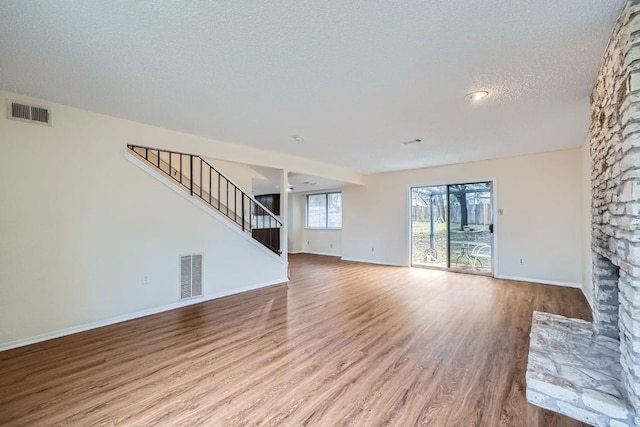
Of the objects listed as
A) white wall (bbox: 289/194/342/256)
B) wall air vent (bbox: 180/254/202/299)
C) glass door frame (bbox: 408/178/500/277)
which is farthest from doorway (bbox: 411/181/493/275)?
wall air vent (bbox: 180/254/202/299)

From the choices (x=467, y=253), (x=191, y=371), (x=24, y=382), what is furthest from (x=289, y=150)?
(x=467, y=253)

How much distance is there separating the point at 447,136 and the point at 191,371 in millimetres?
4453

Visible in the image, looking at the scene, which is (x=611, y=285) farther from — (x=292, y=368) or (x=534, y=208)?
(x=534, y=208)

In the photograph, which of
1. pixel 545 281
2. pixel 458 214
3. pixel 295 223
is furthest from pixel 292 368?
pixel 295 223

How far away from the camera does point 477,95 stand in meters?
2.88

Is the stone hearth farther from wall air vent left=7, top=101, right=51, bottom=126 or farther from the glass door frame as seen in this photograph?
wall air vent left=7, top=101, right=51, bottom=126

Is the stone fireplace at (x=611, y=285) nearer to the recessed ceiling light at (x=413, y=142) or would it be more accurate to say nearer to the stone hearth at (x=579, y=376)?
the stone hearth at (x=579, y=376)

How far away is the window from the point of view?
9.70m

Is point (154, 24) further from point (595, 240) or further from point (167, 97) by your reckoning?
point (595, 240)

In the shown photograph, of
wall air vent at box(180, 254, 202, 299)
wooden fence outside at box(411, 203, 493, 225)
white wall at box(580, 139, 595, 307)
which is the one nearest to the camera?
wall air vent at box(180, 254, 202, 299)

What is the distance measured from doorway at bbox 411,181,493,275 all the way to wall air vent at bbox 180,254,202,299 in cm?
531

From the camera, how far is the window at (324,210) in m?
9.70

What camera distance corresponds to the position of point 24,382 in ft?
7.30

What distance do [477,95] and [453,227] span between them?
4.40 metres
